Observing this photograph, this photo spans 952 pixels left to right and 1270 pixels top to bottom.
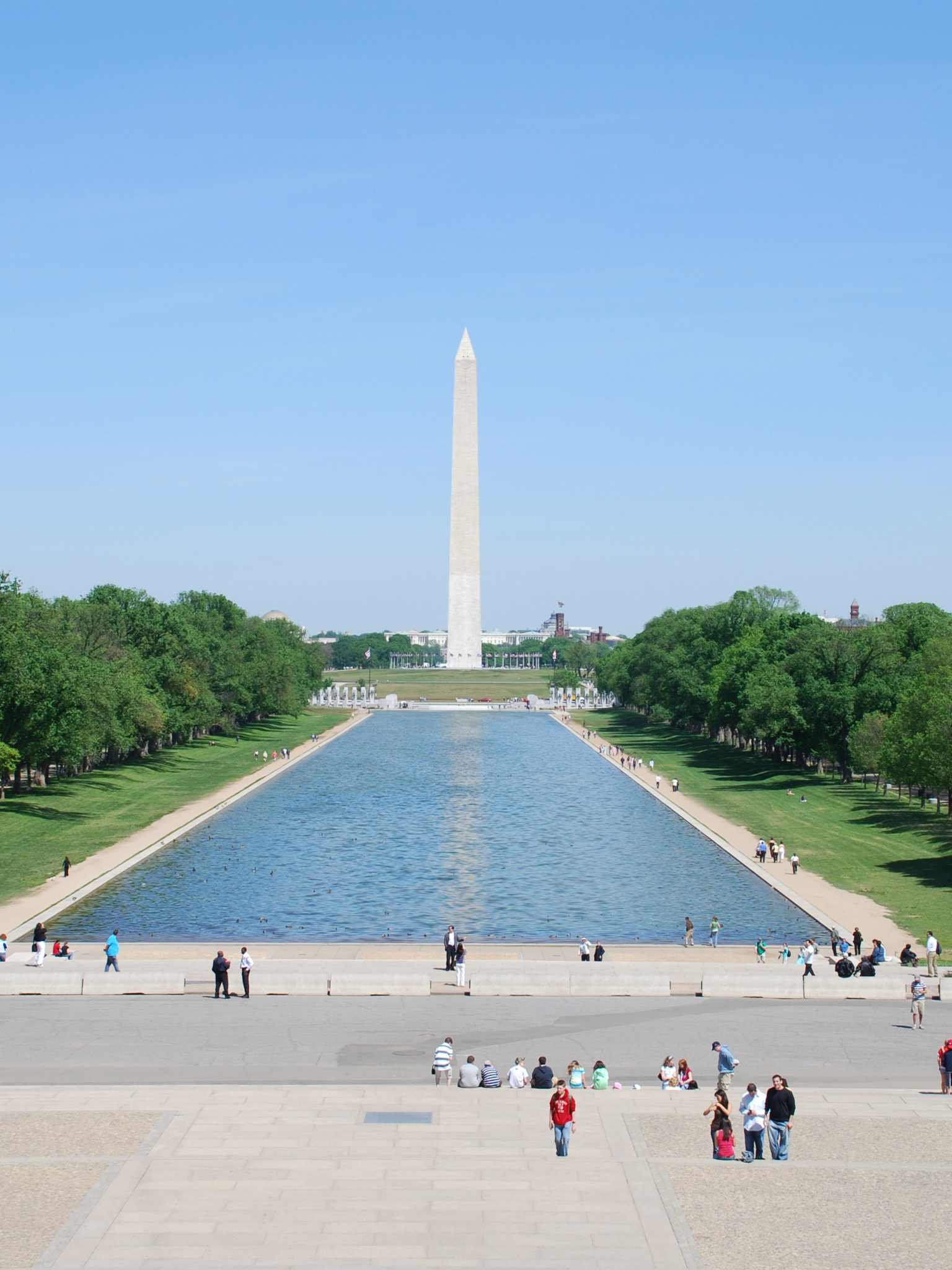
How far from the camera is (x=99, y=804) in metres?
63.6

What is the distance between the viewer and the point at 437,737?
111 metres

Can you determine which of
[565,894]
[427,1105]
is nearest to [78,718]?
[565,894]

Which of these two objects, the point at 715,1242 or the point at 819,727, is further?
the point at 819,727

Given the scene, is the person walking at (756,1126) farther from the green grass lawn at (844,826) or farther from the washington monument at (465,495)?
the washington monument at (465,495)

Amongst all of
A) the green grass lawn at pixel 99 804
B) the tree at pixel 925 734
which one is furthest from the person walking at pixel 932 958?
the green grass lawn at pixel 99 804

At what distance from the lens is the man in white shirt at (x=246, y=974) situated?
29.5 m

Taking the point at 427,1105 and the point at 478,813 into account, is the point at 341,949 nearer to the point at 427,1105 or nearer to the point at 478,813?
the point at 427,1105

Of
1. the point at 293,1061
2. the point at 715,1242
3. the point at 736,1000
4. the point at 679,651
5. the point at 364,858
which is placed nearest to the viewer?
the point at 715,1242

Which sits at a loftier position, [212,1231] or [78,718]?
[78,718]

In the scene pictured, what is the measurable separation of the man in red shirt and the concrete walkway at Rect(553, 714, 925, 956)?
18.5 m

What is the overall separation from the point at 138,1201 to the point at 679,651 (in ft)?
305

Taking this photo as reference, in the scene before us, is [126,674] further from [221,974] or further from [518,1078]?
[518,1078]

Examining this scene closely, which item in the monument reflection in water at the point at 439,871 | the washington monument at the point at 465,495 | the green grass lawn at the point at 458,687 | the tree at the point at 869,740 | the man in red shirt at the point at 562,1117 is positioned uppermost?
the washington monument at the point at 465,495

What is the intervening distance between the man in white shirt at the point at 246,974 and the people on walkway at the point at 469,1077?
26.7ft
